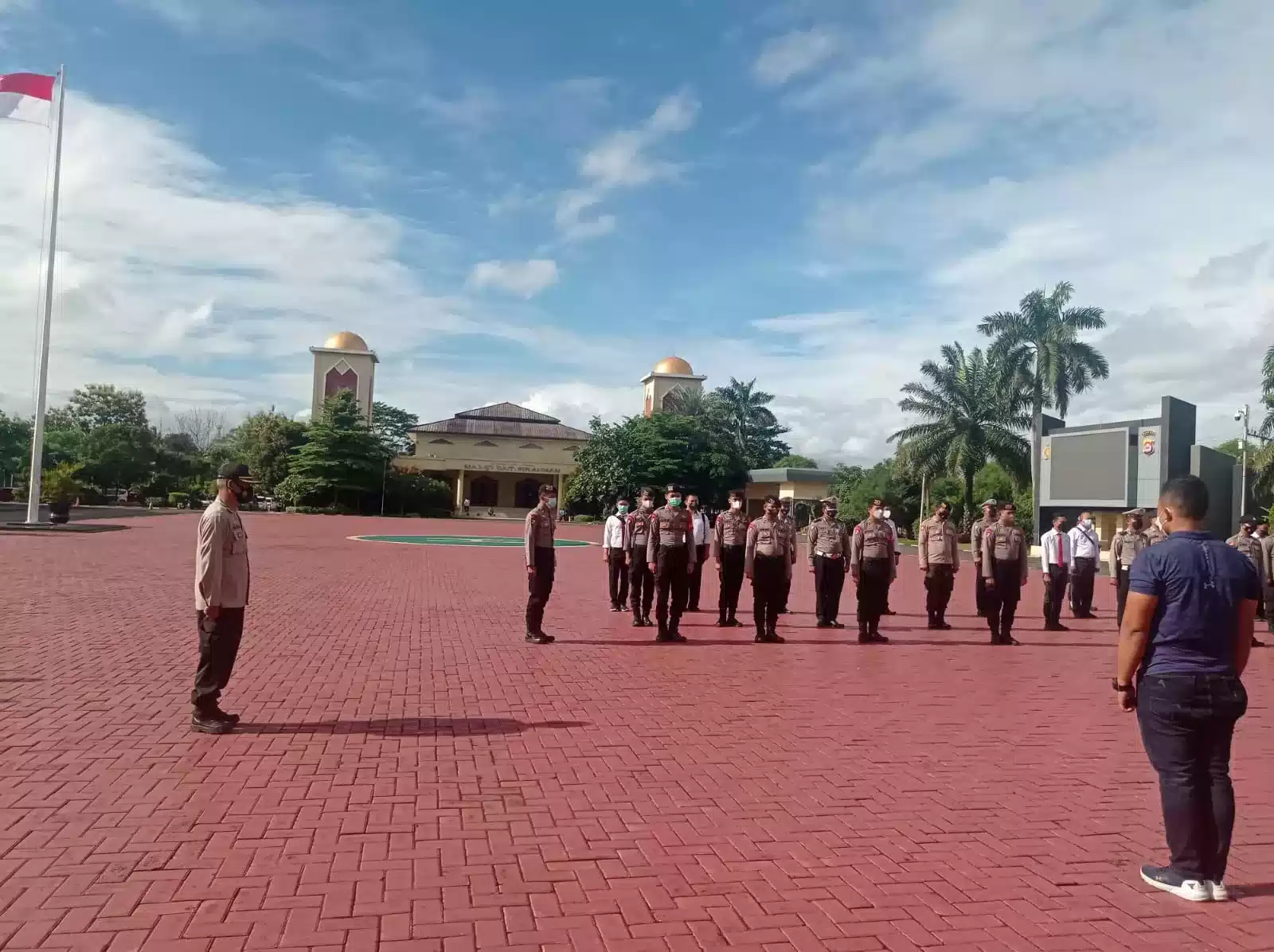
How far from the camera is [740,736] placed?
6.01 metres

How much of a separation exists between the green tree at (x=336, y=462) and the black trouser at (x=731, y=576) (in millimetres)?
45576

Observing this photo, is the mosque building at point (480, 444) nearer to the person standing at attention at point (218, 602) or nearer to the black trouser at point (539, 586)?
the black trouser at point (539, 586)

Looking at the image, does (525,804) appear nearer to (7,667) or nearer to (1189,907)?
(1189,907)

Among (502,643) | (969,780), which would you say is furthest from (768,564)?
(969,780)

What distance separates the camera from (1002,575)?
10883 millimetres

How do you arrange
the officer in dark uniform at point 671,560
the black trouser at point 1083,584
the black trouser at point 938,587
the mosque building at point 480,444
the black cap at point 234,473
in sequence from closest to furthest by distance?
the black cap at point 234,473
the officer in dark uniform at point 671,560
the black trouser at point 938,587
the black trouser at point 1083,584
the mosque building at point 480,444

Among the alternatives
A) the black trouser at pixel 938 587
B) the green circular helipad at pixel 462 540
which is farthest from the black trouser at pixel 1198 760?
the green circular helipad at pixel 462 540

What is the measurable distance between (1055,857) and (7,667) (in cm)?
739

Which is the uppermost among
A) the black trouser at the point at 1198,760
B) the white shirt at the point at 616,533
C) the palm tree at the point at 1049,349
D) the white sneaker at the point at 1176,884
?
the palm tree at the point at 1049,349

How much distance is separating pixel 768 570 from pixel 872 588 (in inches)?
48.7

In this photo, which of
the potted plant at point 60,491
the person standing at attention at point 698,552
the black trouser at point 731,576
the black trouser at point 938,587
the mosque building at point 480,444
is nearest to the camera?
the black trouser at point 731,576

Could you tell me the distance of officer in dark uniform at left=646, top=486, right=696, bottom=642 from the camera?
396 inches

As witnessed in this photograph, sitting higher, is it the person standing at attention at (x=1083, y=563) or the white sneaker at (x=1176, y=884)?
the person standing at attention at (x=1083, y=563)

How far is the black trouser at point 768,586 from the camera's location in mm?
10141
